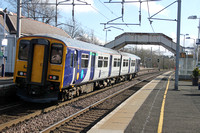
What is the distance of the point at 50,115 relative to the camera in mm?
8406

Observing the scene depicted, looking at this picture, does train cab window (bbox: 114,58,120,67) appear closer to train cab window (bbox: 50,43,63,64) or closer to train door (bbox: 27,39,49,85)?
train cab window (bbox: 50,43,63,64)

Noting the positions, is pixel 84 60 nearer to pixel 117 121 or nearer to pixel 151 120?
pixel 117 121

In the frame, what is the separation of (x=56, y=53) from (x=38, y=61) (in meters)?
0.84

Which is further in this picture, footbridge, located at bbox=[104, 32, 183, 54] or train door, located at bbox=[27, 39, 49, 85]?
footbridge, located at bbox=[104, 32, 183, 54]

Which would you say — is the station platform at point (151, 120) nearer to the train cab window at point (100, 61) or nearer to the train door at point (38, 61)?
the train door at point (38, 61)

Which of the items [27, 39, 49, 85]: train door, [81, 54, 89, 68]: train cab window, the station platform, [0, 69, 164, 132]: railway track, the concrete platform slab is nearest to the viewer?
the concrete platform slab

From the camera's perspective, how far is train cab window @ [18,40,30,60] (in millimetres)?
9977

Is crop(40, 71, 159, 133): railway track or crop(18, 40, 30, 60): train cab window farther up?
crop(18, 40, 30, 60): train cab window

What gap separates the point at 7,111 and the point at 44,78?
1.92m

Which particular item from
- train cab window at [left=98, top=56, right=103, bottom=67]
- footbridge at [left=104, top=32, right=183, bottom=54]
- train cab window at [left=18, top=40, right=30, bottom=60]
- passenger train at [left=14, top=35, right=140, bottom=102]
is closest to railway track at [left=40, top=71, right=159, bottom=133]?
passenger train at [left=14, top=35, right=140, bottom=102]

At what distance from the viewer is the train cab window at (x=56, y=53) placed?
31.6ft

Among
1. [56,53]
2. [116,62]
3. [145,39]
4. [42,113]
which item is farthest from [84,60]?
[145,39]

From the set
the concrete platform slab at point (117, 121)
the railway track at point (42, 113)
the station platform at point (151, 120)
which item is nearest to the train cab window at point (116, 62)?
the railway track at point (42, 113)

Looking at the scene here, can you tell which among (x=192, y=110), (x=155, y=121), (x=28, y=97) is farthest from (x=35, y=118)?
(x=192, y=110)
